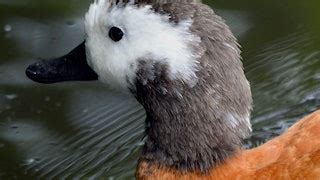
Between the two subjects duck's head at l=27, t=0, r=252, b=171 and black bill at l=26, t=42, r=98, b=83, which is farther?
black bill at l=26, t=42, r=98, b=83

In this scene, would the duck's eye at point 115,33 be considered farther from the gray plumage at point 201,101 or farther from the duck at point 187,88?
the gray plumage at point 201,101

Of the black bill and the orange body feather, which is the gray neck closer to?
the orange body feather

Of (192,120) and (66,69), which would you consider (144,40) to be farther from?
(66,69)

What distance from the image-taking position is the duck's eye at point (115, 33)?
11.2 feet

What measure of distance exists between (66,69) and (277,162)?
96 cm

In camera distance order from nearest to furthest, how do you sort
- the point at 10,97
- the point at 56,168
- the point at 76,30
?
the point at 56,168
the point at 10,97
the point at 76,30

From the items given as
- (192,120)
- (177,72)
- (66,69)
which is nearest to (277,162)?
(192,120)

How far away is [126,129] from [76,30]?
0.80 metres

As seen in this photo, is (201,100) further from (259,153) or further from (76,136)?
(76,136)

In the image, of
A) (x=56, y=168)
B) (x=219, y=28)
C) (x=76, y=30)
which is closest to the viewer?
(x=219, y=28)

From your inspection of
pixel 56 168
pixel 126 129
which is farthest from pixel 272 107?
pixel 56 168

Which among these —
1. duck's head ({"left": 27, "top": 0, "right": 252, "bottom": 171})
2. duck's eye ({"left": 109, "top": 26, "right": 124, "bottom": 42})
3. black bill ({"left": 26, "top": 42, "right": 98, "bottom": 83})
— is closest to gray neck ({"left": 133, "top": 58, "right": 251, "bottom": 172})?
duck's head ({"left": 27, "top": 0, "right": 252, "bottom": 171})

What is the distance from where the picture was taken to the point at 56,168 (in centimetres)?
468

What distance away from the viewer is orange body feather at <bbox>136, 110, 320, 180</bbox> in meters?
3.43
